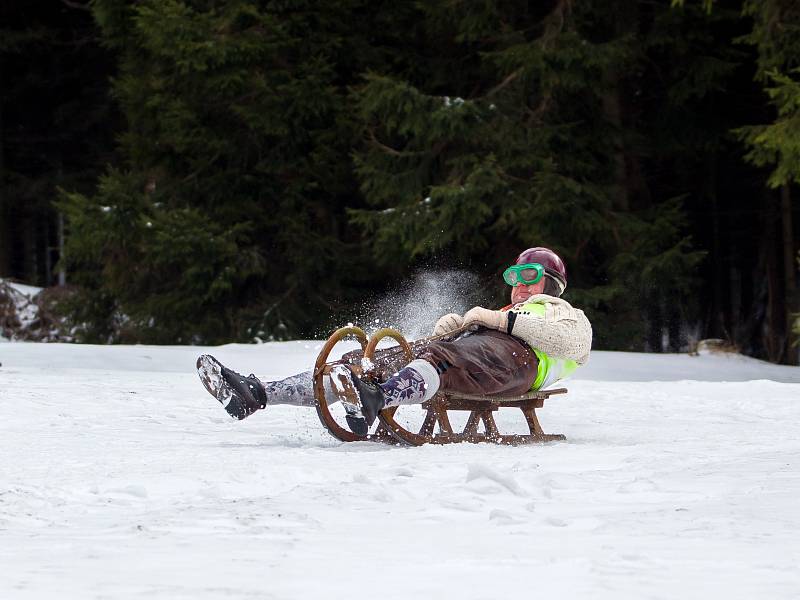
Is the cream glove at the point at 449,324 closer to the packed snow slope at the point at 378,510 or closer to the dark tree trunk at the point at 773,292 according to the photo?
the packed snow slope at the point at 378,510

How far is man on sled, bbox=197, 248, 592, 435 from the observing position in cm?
646

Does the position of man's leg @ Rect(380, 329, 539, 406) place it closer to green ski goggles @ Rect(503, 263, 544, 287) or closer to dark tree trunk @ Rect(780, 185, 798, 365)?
green ski goggles @ Rect(503, 263, 544, 287)

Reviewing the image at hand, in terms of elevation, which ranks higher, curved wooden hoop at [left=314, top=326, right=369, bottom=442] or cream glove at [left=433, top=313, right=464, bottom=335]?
cream glove at [left=433, top=313, right=464, bottom=335]

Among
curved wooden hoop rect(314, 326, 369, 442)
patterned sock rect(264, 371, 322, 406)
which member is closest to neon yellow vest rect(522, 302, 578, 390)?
curved wooden hoop rect(314, 326, 369, 442)

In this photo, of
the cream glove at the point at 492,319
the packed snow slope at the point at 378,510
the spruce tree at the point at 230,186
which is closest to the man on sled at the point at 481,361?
the cream glove at the point at 492,319

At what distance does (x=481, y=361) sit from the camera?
6762 mm

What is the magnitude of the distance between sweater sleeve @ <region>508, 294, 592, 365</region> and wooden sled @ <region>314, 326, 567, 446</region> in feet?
0.94

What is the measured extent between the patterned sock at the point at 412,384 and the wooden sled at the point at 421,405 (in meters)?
0.23

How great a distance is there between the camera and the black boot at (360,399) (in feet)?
20.0

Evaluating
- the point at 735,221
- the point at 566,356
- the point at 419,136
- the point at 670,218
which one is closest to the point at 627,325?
the point at 670,218

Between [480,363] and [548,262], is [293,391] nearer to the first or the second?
[480,363]

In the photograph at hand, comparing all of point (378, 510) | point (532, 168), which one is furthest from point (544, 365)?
point (532, 168)

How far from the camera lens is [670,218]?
18.0m

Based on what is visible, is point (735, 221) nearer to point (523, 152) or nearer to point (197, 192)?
point (523, 152)
